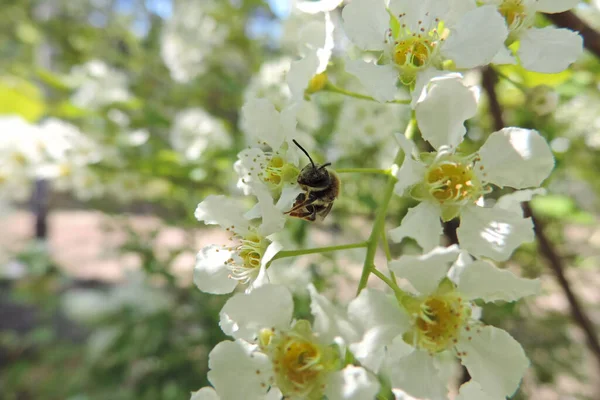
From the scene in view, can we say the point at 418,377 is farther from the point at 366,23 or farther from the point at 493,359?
the point at 366,23

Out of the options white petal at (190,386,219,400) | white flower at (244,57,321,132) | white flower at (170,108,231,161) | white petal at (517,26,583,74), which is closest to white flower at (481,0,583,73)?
white petal at (517,26,583,74)

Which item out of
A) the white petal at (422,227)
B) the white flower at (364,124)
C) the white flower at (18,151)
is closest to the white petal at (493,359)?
the white petal at (422,227)

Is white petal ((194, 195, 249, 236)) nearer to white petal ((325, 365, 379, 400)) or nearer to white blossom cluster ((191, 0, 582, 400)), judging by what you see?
white blossom cluster ((191, 0, 582, 400))

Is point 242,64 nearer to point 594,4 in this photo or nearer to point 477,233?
point 594,4

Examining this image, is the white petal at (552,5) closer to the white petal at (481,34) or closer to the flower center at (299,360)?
the white petal at (481,34)

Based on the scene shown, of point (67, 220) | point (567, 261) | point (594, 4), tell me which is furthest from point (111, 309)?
point (67, 220)
